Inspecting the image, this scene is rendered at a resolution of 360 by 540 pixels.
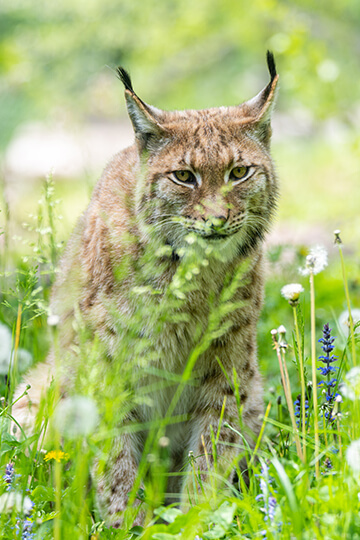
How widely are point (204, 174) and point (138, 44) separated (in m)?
7.58

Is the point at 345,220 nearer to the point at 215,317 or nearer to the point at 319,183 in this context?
the point at 319,183

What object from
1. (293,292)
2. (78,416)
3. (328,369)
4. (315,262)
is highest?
(315,262)

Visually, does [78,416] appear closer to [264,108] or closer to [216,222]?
[216,222]

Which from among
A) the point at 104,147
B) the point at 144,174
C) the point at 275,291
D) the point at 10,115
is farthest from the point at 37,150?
the point at 144,174

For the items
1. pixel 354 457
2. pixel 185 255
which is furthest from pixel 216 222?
pixel 354 457

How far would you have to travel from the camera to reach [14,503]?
221 centimetres

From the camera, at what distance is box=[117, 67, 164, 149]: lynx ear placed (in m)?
3.10

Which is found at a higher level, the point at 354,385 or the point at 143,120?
the point at 143,120

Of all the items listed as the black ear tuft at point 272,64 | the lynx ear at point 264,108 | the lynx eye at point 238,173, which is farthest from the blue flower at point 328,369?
the black ear tuft at point 272,64

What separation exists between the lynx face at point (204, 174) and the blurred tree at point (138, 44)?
19.3 ft

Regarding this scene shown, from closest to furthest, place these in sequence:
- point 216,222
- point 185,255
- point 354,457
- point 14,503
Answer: point 354,457 < point 14,503 < point 216,222 < point 185,255

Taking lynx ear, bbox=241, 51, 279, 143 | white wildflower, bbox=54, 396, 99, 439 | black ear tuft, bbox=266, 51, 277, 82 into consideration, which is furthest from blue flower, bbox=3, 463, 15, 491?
black ear tuft, bbox=266, 51, 277, 82

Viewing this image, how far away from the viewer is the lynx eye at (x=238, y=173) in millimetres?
3199

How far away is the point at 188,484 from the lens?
310 centimetres
